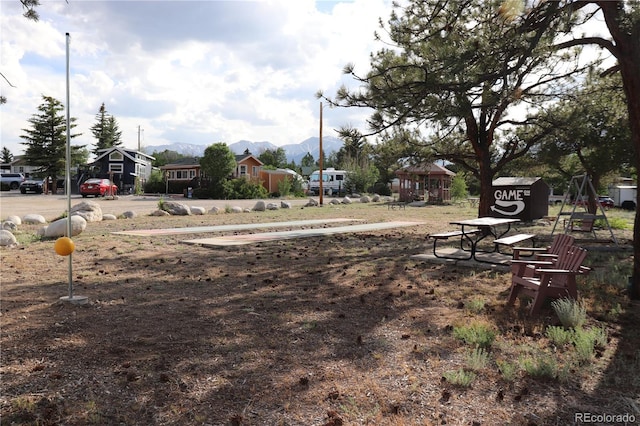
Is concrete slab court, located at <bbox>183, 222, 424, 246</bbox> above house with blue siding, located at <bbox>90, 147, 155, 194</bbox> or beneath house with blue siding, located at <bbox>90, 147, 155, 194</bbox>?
beneath

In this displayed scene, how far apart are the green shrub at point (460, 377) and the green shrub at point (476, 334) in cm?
61

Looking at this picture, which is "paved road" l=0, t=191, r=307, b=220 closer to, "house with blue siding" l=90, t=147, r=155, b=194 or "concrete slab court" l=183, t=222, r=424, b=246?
"concrete slab court" l=183, t=222, r=424, b=246

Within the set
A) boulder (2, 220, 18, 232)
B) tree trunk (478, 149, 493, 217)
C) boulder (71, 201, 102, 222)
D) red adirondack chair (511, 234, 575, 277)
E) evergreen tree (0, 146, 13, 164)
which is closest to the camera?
red adirondack chair (511, 234, 575, 277)

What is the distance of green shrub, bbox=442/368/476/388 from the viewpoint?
3212 millimetres

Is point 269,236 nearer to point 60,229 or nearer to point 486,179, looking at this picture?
point 60,229

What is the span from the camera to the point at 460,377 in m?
3.25

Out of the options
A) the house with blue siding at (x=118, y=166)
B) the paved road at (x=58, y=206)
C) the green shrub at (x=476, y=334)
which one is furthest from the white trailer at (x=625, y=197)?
the house with blue siding at (x=118, y=166)

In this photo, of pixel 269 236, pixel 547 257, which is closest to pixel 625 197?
pixel 269 236

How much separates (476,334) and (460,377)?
3.19 ft

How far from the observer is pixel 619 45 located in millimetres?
5793

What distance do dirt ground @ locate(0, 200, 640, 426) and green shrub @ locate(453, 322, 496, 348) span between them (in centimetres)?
7

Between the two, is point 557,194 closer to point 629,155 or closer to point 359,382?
point 629,155

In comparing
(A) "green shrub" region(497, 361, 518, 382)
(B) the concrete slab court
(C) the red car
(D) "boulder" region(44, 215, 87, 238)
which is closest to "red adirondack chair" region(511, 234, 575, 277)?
(A) "green shrub" region(497, 361, 518, 382)

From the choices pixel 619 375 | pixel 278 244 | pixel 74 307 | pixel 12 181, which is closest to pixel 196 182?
pixel 12 181
